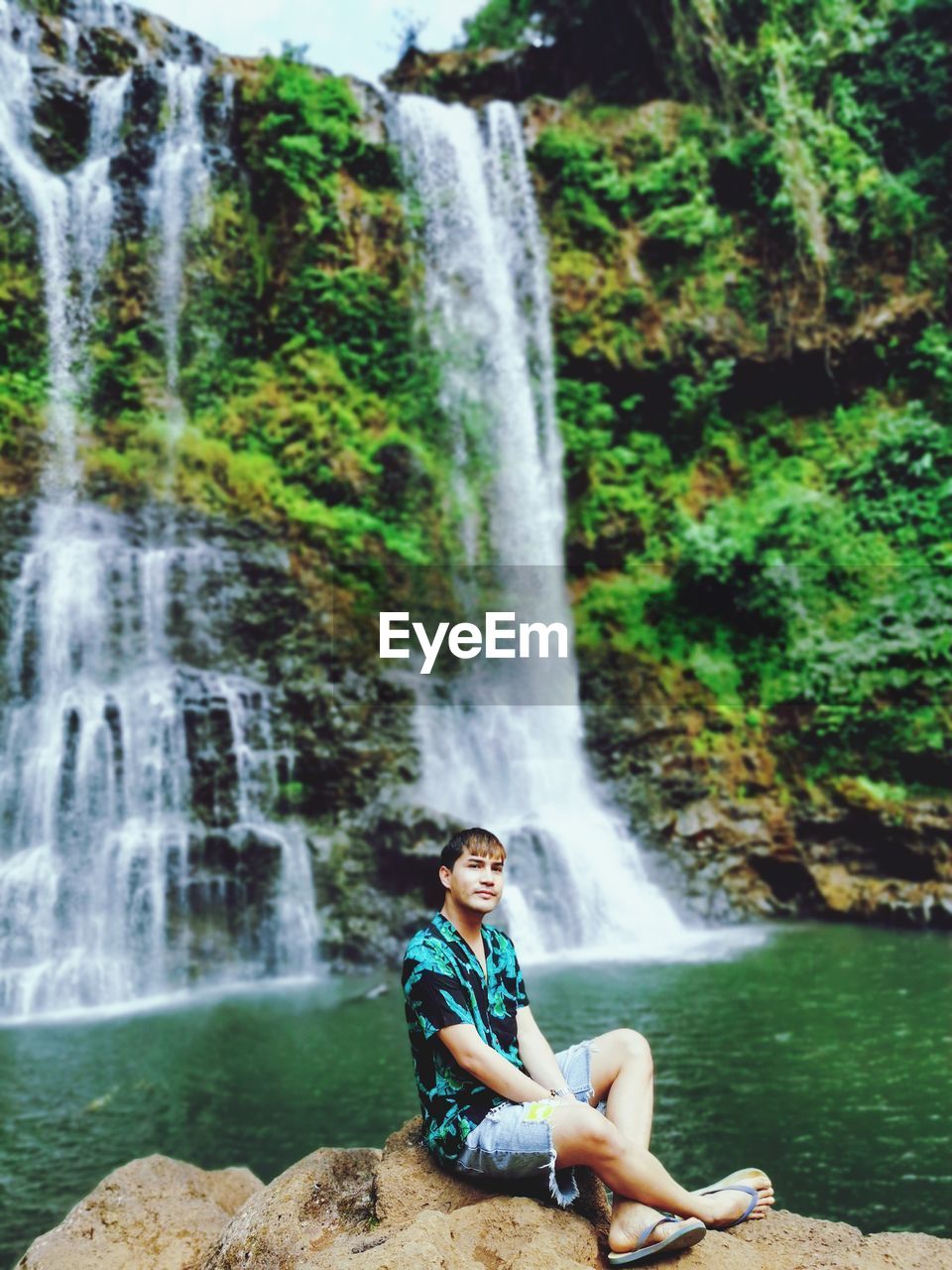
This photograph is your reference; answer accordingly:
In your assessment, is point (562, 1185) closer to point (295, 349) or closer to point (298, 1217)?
point (298, 1217)

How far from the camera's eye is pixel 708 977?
25.5 feet

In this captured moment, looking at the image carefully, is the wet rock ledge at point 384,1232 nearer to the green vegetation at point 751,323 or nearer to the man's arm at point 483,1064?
the man's arm at point 483,1064

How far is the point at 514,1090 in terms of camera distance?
2404mm

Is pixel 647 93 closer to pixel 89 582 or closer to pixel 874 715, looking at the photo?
pixel 874 715

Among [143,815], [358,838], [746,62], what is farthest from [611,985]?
[746,62]

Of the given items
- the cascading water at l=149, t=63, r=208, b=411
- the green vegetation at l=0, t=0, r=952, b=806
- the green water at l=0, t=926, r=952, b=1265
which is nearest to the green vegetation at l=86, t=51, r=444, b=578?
the green vegetation at l=0, t=0, r=952, b=806

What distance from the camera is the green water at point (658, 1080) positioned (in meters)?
4.44

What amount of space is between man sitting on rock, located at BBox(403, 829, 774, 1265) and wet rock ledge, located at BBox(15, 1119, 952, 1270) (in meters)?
0.08

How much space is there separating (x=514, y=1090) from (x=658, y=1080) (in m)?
3.46

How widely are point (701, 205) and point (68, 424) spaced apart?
31.4ft

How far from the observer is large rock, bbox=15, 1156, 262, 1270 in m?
2.91

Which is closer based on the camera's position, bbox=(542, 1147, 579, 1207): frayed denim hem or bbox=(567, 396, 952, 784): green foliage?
bbox=(542, 1147, 579, 1207): frayed denim hem

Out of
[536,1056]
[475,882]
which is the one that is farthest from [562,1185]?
[475,882]

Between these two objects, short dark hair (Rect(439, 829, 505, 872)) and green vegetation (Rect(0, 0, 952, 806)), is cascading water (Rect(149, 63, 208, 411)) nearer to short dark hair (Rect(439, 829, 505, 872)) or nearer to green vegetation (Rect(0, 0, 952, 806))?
green vegetation (Rect(0, 0, 952, 806))
